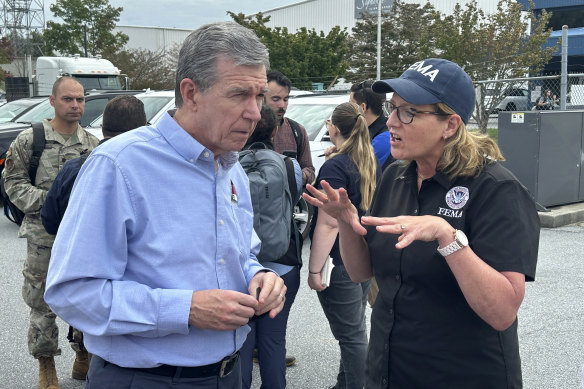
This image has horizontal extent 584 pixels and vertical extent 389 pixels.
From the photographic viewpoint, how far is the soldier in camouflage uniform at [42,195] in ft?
14.4

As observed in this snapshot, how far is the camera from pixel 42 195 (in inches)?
175

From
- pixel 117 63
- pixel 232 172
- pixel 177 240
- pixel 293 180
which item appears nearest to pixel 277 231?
pixel 293 180

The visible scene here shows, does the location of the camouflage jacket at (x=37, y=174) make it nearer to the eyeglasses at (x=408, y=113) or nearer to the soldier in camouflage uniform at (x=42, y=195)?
the soldier in camouflage uniform at (x=42, y=195)

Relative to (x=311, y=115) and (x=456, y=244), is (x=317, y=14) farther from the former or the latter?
(x=456, y=244)

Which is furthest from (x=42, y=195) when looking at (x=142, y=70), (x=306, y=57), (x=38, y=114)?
(x=142, y=70)

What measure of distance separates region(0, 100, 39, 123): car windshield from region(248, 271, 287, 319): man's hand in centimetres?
1379

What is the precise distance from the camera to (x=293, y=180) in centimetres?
388

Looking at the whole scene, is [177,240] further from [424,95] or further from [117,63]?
[117,63]

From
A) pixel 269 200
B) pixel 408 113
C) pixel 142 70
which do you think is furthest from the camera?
pixel 142 70

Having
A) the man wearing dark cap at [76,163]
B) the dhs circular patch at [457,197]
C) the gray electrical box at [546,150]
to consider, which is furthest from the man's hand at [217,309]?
the gray electrical box at [546,150]

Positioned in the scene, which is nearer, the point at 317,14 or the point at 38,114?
the point at 38,114

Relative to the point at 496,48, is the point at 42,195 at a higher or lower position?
lower

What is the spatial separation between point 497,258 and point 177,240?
3.45 feet

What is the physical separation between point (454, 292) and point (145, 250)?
3.53 feet
